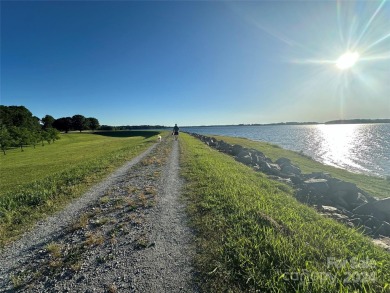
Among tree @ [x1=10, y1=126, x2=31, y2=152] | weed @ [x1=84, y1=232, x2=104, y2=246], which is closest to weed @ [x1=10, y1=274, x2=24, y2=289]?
weed @ [x1=84, y1=232, x2=104, y2=246]

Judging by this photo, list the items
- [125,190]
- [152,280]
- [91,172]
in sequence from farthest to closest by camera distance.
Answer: [91,172]
[125,190]
[152,280]

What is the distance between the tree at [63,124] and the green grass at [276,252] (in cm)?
16757

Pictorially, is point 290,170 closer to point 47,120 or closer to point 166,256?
point 166,256

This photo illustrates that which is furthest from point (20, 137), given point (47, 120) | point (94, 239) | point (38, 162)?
point (47, 120)

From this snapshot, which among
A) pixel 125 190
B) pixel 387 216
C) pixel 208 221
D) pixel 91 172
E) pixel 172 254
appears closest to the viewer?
pixel 172 254

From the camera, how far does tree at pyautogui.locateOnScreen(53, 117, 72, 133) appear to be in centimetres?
14562

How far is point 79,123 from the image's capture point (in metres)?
157

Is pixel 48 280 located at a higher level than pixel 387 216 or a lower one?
higher

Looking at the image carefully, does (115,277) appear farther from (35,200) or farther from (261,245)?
(35,200)

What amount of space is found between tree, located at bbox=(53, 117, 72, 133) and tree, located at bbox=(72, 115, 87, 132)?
511cm

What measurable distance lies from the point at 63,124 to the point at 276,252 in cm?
17215

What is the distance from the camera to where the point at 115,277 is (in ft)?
16.2

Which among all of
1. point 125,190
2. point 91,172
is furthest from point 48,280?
point 91,172

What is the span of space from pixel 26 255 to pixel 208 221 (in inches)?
226
